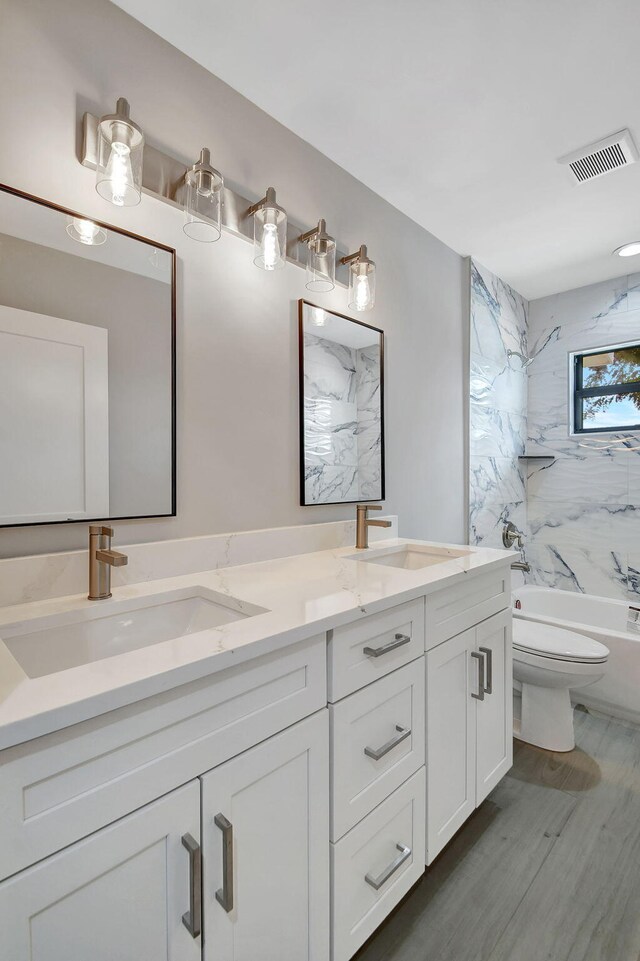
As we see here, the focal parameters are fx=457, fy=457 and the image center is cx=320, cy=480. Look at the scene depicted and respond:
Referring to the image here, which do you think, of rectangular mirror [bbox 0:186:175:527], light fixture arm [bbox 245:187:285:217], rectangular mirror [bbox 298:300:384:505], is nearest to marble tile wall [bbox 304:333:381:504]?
rectangular mirror [bbox 298:300:384:505]

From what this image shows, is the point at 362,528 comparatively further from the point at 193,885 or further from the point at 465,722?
the point at 193,885

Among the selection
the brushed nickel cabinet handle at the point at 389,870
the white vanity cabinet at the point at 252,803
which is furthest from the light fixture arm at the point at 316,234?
the brushed nickel cabinet handle at the point at 389,870

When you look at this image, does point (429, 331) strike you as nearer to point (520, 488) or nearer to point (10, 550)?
point (520, 488)

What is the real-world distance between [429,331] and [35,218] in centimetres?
175

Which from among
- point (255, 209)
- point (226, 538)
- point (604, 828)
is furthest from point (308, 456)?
point (604, 828)

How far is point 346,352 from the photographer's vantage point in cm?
183

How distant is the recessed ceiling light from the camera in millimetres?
2471

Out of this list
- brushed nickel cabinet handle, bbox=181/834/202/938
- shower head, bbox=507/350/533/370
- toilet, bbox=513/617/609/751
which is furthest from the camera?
shower head, bbox=507/350/533/370

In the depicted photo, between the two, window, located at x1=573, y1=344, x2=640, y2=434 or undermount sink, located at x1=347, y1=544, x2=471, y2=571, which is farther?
window, located at x1=573, y1=344, x2=640, y2=434

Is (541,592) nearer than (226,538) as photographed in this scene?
No

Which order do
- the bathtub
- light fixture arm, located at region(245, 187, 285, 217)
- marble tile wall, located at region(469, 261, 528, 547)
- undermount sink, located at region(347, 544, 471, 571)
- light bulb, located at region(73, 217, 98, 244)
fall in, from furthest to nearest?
1. marble tile wall, located at region(469, 261, 528, 547)
2. the bathtub
3. undermount sink, located at region(347, 544, 471, 571)
4. light fixture arm, located at region(245, 187, 285, 217)
5. light bulb, located at region(73, 217, 98, 244)

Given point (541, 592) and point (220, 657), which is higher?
point (220, 657)

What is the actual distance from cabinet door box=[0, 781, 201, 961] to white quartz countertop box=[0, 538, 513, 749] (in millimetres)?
188

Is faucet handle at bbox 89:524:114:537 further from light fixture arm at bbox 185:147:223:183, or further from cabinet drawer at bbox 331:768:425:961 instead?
light fixture arm at bbox 185:147:223:183
